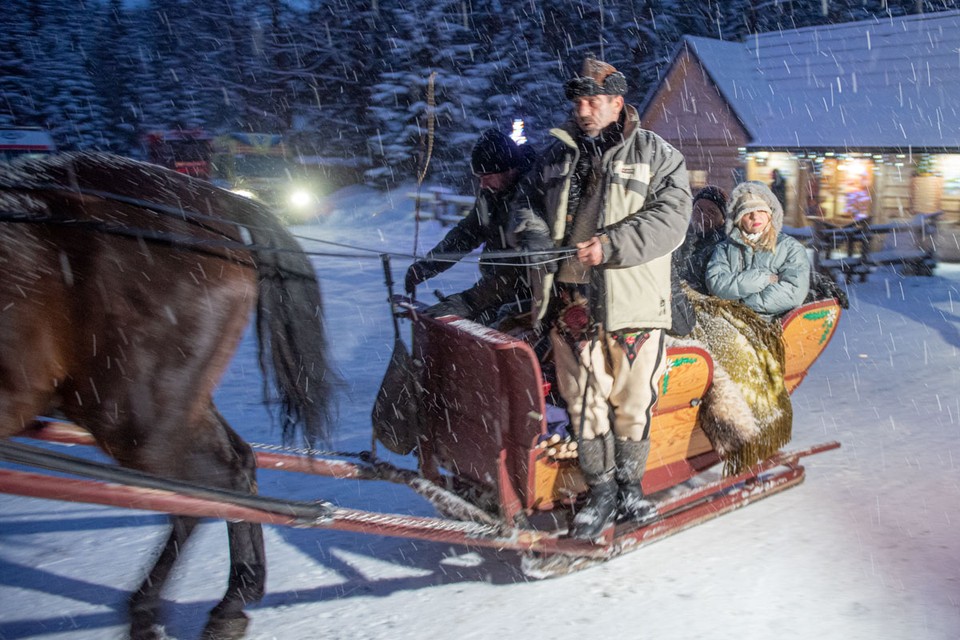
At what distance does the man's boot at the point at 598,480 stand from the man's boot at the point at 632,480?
68 millimetres

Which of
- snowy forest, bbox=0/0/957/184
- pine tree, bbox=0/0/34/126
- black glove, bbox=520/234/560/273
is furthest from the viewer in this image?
pine tree, bbox=0/0/34/126

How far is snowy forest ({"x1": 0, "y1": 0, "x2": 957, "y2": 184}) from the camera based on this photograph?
24516 millimetres

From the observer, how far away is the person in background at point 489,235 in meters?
3.89

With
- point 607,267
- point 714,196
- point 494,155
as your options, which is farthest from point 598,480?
point 714,196

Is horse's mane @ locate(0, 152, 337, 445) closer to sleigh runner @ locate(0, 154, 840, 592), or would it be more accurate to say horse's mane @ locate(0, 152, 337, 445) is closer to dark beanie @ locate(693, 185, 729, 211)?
sleigh runner @ locate(0, 154, 840, 592)

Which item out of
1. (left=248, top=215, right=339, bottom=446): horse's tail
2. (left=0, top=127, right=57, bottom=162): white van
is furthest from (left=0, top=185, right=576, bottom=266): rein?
(left=0, top=127, right=57, bottom=162): white van

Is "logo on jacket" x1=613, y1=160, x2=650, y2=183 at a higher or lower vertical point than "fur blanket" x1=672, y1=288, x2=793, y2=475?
higher

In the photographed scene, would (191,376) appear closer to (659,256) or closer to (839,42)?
(659,256)

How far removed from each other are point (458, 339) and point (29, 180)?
5.84ft

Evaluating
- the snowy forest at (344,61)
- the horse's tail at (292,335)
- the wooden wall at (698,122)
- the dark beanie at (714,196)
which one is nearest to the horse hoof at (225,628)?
the horse's tail at (292,335)

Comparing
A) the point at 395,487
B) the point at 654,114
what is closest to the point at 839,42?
the point at 654,114

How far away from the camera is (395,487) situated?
439 cm

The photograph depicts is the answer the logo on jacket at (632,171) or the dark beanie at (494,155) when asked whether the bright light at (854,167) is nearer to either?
the dark beanie at (494,155)

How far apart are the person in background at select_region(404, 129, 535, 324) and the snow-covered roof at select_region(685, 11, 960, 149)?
40.6ft
